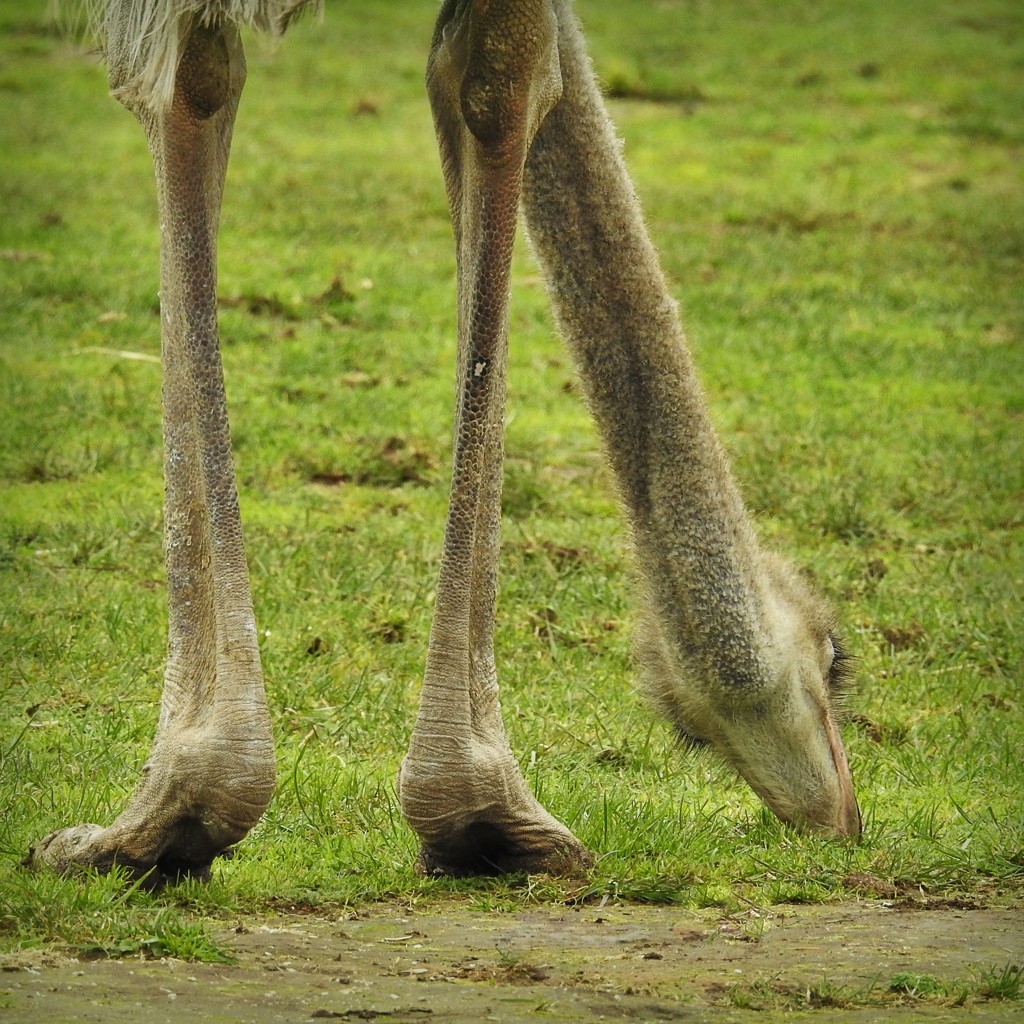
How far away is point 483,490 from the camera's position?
14.6ft

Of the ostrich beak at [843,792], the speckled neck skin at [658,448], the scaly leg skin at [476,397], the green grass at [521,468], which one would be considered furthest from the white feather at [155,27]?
the ostrich beak at [843,792]

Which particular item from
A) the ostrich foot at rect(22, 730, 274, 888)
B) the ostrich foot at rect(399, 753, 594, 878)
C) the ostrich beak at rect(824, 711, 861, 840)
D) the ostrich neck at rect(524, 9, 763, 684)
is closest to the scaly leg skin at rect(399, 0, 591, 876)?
the ostrich foot at rect(399, 753, 594, 878)

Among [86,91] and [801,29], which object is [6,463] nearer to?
[86,91]

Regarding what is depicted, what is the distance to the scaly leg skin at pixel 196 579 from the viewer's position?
160 inches

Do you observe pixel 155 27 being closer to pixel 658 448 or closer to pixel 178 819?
pixel 658 448

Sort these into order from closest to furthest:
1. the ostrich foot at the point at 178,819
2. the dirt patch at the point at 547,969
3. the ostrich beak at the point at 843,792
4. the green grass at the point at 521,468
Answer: the dirt patch at the point at 547,969 < the ostrich foot at the point at 178,819 < the ostrich beak at the point at 843,792 < the green grass at the point at 521,468

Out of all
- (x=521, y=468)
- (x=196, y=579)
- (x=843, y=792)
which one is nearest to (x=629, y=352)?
(x=196, y=579)

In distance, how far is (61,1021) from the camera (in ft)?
10.5

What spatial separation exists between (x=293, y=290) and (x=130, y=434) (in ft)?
9.30

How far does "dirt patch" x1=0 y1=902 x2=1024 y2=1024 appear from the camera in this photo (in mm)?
3400

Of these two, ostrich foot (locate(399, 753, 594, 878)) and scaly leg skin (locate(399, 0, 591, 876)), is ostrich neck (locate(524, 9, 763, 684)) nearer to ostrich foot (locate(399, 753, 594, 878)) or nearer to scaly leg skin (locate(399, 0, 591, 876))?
scaly leg skin (locate(399, 0, 591, 876))

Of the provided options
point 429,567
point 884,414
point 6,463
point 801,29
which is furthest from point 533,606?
point 801,29

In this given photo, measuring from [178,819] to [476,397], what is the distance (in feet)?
3.69

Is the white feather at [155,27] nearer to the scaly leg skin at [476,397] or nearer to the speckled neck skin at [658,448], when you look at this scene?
the scaly leg skin at [476,397]
